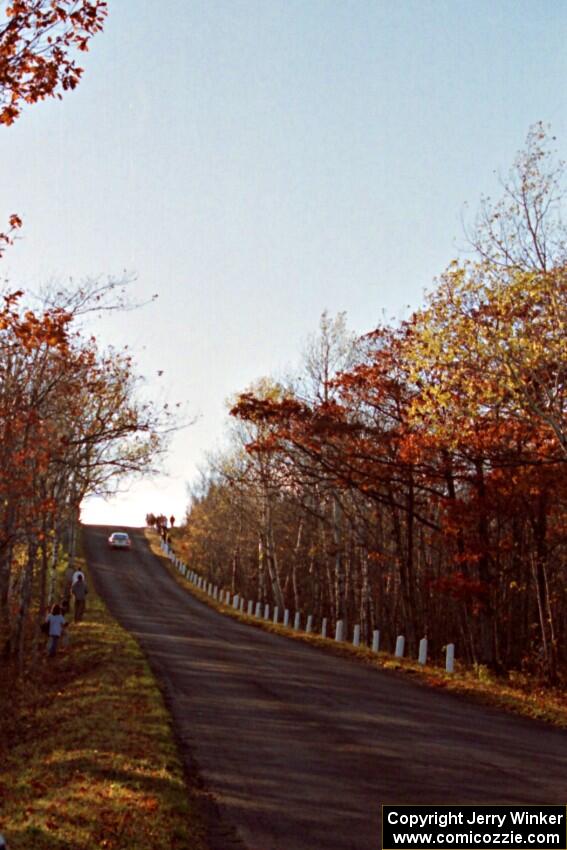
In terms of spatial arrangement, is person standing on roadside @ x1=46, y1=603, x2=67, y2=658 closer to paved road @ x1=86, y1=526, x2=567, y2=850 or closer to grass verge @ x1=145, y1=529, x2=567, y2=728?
paved road @ x1=86, y1=526, x2=567, y2=850

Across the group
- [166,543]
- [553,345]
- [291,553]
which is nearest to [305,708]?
[553,345]

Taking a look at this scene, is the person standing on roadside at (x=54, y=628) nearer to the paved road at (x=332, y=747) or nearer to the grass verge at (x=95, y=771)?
the paved road at (x=332, y=747)

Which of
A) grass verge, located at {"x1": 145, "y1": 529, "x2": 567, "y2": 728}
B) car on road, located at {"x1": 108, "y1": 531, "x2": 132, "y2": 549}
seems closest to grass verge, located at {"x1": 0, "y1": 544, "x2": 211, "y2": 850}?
grass verge, located at {"x1": 145, "y1": 529, "x2": 567, "y2": 728}

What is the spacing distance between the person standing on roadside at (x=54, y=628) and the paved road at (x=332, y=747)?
3712mm

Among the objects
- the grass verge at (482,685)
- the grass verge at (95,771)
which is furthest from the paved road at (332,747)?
A: the grass verge at (482,685)

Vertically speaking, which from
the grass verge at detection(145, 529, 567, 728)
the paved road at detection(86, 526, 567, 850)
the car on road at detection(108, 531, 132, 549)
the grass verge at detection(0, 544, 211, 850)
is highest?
the car on road at detection(108, 531, 132, 549)

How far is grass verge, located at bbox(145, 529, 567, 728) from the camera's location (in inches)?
604

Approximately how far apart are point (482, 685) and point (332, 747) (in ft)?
28.2

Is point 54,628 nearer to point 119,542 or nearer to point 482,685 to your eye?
point 482,685

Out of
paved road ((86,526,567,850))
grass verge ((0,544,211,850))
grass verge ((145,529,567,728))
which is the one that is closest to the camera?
grass verge ((0,544,211,850))

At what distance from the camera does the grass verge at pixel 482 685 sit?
604 inches

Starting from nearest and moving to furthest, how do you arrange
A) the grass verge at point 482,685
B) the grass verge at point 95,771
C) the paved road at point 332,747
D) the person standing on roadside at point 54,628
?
the grass verge at point 95,771
the paved road at point 332,747
the grass verge at point 482,685
the person standing on roadside at point 54,628

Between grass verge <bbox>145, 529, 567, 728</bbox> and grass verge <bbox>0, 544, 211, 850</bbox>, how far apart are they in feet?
21.3

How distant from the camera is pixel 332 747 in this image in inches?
423
